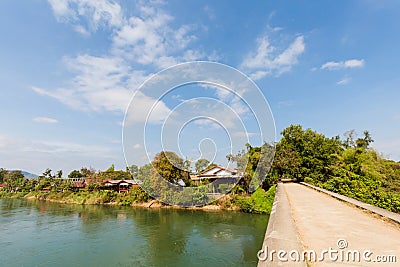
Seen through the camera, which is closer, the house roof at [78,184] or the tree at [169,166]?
the tree at [169,166]

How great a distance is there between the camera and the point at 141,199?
26.2 meters

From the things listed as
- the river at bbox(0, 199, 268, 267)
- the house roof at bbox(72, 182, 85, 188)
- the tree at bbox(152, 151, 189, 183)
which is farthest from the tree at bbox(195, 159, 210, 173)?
the house roof at bbox(72, 182, 85, 188)

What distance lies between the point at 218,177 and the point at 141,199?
9013 millimetres

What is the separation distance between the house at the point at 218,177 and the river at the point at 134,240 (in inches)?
289

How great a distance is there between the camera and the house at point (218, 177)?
87.4 ft

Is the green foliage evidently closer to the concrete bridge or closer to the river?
the river

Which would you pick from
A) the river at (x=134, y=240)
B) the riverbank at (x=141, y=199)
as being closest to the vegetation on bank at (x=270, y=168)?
the riverbank at (x=141, y=199)

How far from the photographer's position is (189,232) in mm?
14352

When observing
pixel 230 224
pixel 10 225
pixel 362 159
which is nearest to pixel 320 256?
pixel 230 224

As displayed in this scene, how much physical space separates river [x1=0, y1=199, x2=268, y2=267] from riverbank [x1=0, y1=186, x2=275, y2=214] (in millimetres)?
1342

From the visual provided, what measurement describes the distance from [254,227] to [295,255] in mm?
13775

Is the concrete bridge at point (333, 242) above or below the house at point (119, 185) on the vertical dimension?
below

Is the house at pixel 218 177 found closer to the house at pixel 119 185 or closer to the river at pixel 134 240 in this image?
the river at pixel 134 240

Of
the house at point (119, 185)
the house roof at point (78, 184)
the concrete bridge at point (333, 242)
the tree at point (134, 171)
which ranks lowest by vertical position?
the concrete bridge at point (333, 242)
